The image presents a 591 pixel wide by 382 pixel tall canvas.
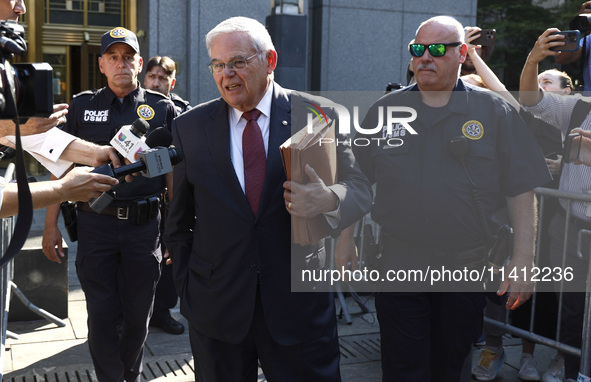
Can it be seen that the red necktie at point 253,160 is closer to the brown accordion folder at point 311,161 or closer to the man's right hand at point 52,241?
the brown accordion folder at point 311,161

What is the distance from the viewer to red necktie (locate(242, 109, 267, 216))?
2.96 metres

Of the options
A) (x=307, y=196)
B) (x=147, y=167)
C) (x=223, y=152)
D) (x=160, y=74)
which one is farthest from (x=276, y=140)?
(x=160, y=74)

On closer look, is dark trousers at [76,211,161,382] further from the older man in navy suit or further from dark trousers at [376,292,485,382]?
dark trousers at [376,292,485,382]

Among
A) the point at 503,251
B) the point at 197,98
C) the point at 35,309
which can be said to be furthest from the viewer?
the point at 197,98

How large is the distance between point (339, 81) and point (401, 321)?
939 centimetres

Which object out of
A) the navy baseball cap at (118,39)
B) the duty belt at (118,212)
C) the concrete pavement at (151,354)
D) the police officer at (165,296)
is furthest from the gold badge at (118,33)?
the concrete pavement at (151,354)

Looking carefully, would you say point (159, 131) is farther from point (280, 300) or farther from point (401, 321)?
point (401, 321)

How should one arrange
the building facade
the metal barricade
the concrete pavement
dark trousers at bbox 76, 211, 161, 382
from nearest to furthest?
the metal barricade < dark trousers at bbox 76, 211, 161, 382 < the concrete pavement < the building facade

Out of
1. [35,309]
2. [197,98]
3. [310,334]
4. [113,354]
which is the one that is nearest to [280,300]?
[310,334]

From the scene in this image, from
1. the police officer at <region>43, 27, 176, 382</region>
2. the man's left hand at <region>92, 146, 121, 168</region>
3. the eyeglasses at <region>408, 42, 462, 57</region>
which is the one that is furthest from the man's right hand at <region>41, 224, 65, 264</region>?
the eyeglasses at <region>408, 42, 462, 57</region>

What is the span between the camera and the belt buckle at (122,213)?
4.27m

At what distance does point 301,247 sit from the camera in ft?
9.75

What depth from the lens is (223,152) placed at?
297 centimetres

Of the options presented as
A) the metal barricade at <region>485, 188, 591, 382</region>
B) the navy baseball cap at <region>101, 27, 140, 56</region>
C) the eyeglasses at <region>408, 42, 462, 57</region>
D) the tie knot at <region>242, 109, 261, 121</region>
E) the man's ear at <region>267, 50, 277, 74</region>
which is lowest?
the metal barricade at <region>485, 188, 591, 382</region>
